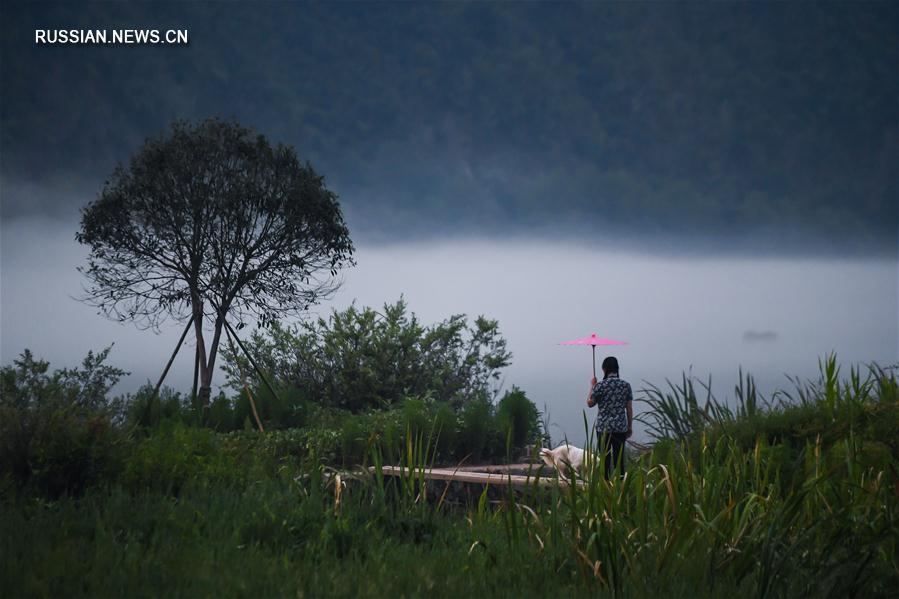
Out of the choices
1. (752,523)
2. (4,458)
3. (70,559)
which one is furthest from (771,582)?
(4,458)

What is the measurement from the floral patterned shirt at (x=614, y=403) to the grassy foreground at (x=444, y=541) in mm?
3673

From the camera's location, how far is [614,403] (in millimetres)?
9695

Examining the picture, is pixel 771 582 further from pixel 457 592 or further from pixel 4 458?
pixel 4 458

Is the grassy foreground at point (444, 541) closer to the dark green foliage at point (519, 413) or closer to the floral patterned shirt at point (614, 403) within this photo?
the floral patterned shirt at point (614, 403)

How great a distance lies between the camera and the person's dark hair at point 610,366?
989 cm

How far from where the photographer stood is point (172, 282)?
50.8ft

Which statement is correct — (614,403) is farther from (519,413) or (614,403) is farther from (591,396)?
(519,413)

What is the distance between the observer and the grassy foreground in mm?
4039

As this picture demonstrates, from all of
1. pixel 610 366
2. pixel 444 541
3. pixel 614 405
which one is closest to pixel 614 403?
pixel 614 405

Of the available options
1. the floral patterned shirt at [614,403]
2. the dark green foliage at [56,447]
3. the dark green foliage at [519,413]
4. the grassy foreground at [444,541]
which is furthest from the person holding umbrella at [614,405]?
the dark green foliage at [56,447]

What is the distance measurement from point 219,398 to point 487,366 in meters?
6.23

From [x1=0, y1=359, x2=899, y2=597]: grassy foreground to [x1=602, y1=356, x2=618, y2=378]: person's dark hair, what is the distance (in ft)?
12.8

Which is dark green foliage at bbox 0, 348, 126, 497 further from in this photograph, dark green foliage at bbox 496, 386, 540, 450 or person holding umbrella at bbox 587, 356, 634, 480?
dark green foliage at bbox 496, 386, 540, 450

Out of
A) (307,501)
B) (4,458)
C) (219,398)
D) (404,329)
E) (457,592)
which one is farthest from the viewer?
(404,329)
